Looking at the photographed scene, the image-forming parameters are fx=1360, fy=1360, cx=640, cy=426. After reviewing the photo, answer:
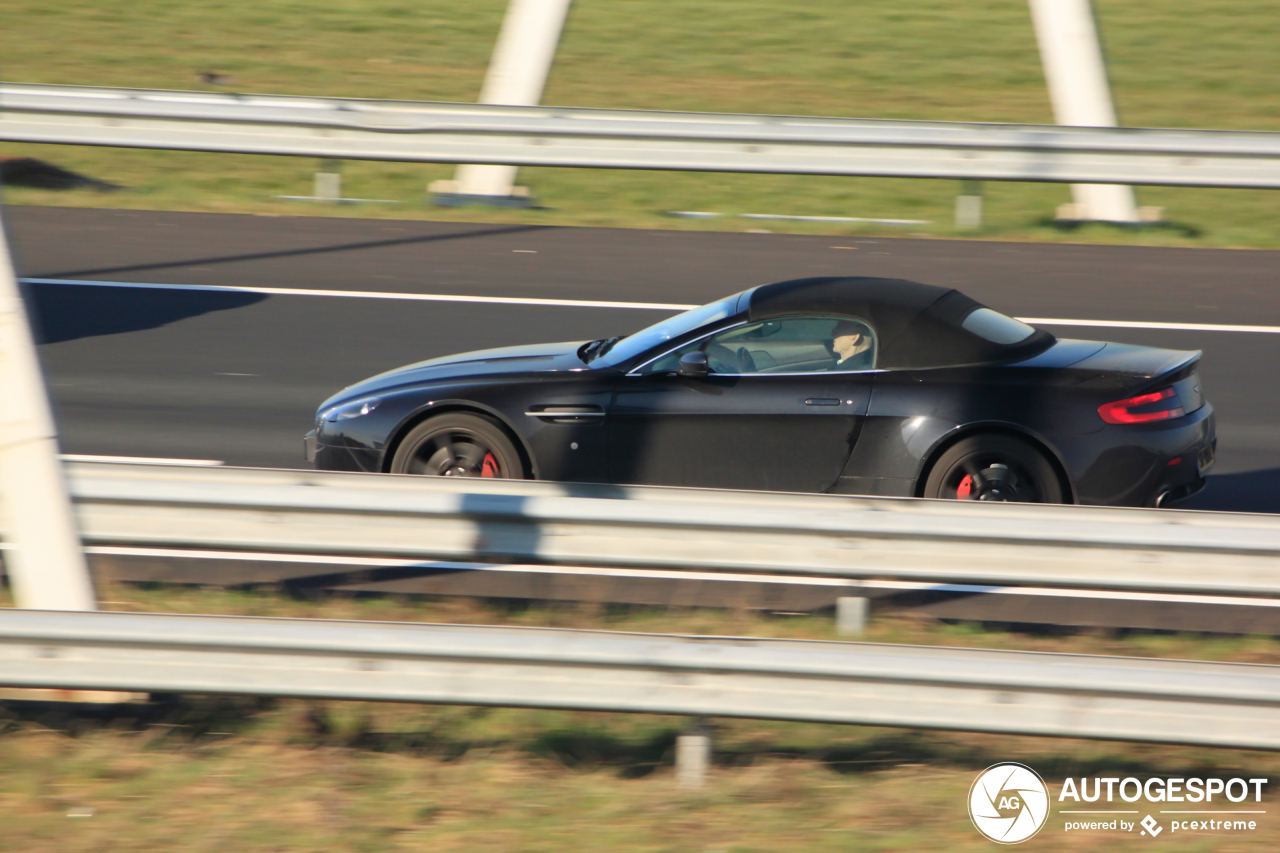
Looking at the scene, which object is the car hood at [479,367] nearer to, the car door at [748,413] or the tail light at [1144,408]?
the car door at [748,413]

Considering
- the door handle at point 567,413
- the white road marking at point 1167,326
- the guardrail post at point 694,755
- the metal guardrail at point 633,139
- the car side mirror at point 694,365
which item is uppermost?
the metal guardrail at point 633,139

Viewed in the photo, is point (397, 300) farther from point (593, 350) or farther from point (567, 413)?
point (567, 413)

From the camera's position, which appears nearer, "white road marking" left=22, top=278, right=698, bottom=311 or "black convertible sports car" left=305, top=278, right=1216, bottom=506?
"black convertible sports car" left=305, top=278, right=1216, bottom=506

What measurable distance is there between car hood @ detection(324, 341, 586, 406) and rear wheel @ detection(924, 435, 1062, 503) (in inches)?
76.7

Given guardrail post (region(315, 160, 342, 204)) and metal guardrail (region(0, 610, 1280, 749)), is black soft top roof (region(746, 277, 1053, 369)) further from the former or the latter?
guardrail post (region(315, 160, 342, 204))

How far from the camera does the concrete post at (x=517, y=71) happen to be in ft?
43.8

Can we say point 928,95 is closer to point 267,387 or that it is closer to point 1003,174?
point 1003,174

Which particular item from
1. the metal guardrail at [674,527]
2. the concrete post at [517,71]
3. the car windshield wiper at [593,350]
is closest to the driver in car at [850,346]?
the car windshield wiper at [593,350]

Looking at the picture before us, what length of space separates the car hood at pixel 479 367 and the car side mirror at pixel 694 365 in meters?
0.61

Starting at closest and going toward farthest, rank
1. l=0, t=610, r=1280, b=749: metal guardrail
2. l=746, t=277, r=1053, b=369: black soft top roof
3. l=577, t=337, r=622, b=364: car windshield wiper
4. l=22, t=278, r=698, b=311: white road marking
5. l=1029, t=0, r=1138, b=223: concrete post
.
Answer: l=0, t=610, r=1280, b=749: metal guardrail, l=746, t=277, r=1053, b=369: black soft top roof, l=577, t=337, r=622, b=364: car windshield wiper, l=22, t=278, r=698, b=311: white road marking, l=1029, t=0, r=1138, b=223: concrete post

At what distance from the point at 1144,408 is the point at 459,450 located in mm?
3440

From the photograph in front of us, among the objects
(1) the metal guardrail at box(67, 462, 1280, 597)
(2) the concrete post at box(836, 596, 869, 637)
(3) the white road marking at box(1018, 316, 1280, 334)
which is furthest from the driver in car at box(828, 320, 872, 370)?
(3) the white road marking at box(1018, 316, 1280, 334)

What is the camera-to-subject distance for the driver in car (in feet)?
22.2

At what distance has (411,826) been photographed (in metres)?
4.11
